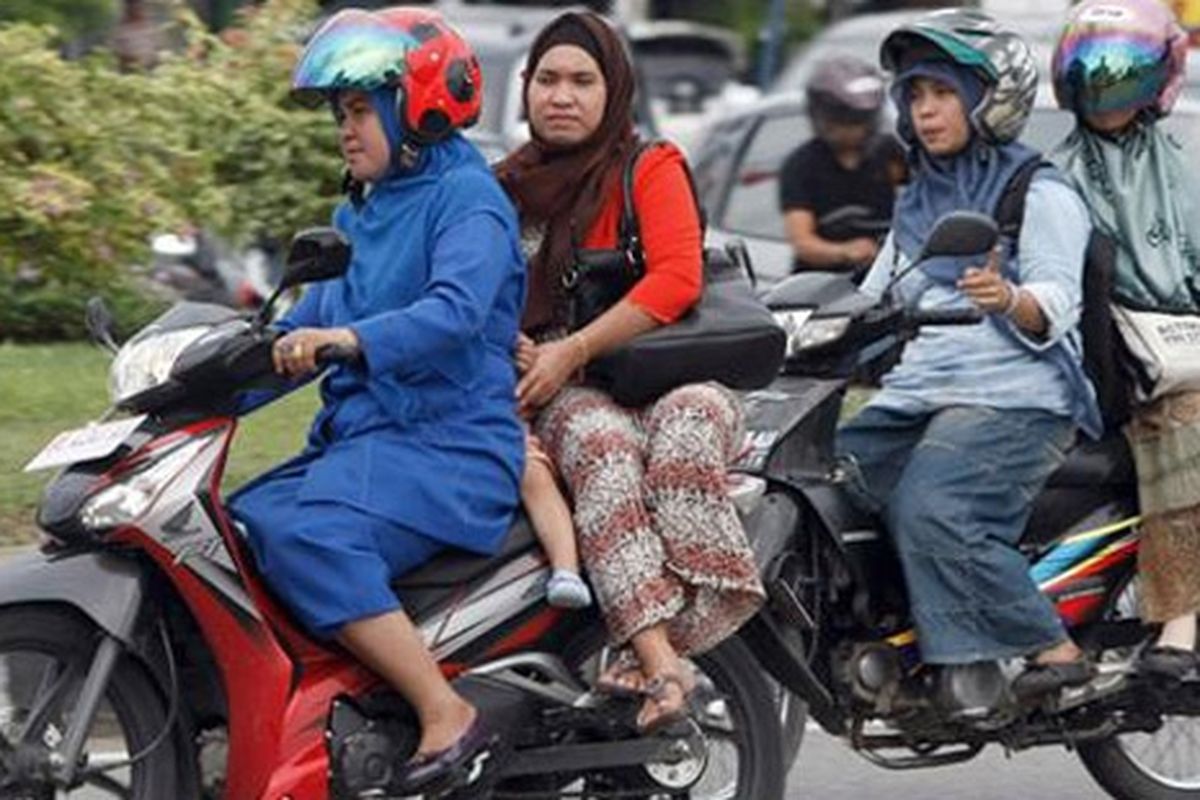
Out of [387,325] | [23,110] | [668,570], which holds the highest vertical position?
[387,325]

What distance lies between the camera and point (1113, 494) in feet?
22.4

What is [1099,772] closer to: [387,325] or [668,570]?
[668,570]

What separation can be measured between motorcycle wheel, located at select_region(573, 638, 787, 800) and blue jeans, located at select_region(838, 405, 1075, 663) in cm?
40

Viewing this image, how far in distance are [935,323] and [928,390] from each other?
0.31m

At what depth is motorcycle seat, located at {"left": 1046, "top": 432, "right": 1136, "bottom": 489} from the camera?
22.1ft

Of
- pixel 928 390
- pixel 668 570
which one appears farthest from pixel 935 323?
pixel 668 570

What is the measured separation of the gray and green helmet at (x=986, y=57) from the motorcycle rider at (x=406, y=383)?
1027mm

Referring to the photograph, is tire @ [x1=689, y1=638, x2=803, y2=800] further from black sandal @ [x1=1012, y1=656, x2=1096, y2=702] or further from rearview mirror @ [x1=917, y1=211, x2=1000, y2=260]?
rearview mirror @ [x1=917, y1=211, x2=1000, y2=260]

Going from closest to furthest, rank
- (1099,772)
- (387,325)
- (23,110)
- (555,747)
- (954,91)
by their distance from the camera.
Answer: (387,325), (555,747), (954,91), (1099,772), (23,110)

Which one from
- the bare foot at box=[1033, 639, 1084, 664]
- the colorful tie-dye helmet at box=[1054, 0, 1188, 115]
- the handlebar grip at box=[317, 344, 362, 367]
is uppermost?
the colorful tie-dye helmet at box=[1054, 0, 1188, 115]

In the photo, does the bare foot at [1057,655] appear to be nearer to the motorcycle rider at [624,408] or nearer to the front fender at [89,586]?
the motorcycle rider at [624,408]

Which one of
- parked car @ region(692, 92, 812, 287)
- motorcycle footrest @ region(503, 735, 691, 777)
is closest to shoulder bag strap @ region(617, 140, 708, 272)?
motorcycle footrest @ region(503, 735, 691, 777)

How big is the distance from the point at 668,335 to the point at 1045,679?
1102 mm

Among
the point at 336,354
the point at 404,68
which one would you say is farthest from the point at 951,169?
the point at 336,354
